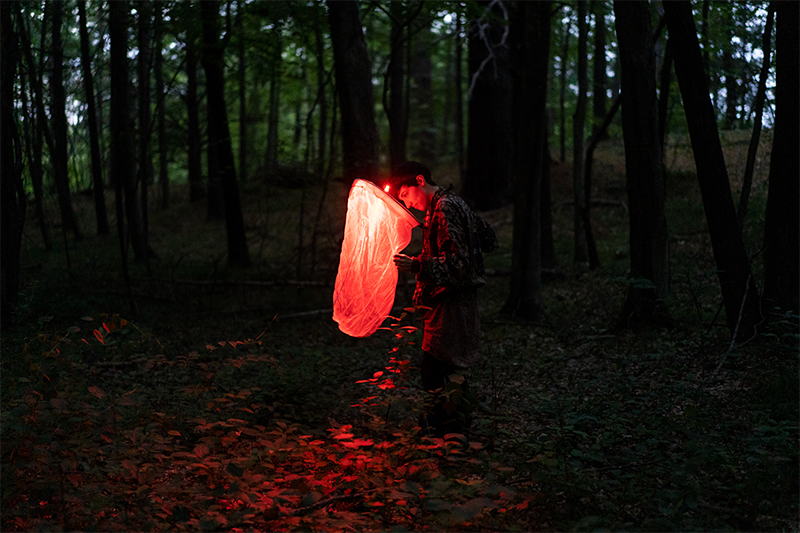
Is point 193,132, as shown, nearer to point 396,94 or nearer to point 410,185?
point 396,94

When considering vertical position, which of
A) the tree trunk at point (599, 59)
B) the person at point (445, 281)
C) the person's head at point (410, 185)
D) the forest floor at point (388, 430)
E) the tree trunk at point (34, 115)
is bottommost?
the forest floor at point (388, 430)

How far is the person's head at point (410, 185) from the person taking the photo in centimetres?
474

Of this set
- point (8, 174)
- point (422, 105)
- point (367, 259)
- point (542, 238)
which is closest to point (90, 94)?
point (8, 174)

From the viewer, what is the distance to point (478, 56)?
1711cm

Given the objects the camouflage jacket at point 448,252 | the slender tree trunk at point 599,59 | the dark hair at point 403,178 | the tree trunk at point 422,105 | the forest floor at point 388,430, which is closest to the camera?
the forest floor at point 388,430

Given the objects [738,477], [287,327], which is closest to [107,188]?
[287,327]

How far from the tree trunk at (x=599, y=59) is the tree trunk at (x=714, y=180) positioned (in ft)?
16.3

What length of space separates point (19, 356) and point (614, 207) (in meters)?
15.0

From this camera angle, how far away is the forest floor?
387cm

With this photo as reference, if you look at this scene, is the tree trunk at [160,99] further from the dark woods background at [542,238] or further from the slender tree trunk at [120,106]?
the slender tree trunk at [120,106]

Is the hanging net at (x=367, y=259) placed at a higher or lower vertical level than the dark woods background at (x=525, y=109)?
lower

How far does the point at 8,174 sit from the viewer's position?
8.52 metres

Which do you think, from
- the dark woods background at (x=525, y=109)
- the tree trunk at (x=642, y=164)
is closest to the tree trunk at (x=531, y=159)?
the dark woods background at (x=525, y=109)

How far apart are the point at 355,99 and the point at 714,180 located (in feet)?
18.9
